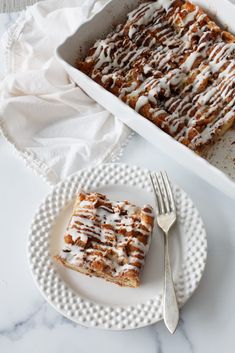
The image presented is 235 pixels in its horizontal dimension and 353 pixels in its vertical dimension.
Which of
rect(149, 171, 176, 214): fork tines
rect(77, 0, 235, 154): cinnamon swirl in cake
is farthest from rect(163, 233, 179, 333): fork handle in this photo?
rect(77, 0, 235, 154): cinnamon swirl in cake

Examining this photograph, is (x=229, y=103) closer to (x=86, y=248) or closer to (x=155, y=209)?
(x=155, y=209)

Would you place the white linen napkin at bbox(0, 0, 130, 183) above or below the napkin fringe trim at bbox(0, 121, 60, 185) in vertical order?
A: above

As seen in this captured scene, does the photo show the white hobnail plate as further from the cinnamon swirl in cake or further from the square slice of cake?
the cinnamon swirl in cake

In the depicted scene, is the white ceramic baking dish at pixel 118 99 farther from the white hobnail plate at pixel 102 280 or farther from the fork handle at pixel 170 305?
the fork handle at pixel 170 305

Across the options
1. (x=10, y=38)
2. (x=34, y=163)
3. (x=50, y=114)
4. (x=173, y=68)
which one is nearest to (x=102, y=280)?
(x=34, y=163)

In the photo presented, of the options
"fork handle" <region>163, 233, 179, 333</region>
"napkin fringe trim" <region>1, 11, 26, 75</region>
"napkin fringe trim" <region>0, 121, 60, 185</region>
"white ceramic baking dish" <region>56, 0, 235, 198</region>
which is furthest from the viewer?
"napkin fringe trim" <region>1, 11, 26, 75</region>

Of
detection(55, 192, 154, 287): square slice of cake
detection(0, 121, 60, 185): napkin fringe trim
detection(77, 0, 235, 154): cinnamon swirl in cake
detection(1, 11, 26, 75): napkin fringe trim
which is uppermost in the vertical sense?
detection(77, 0, 235, 154): cinnamon swirl in cake
